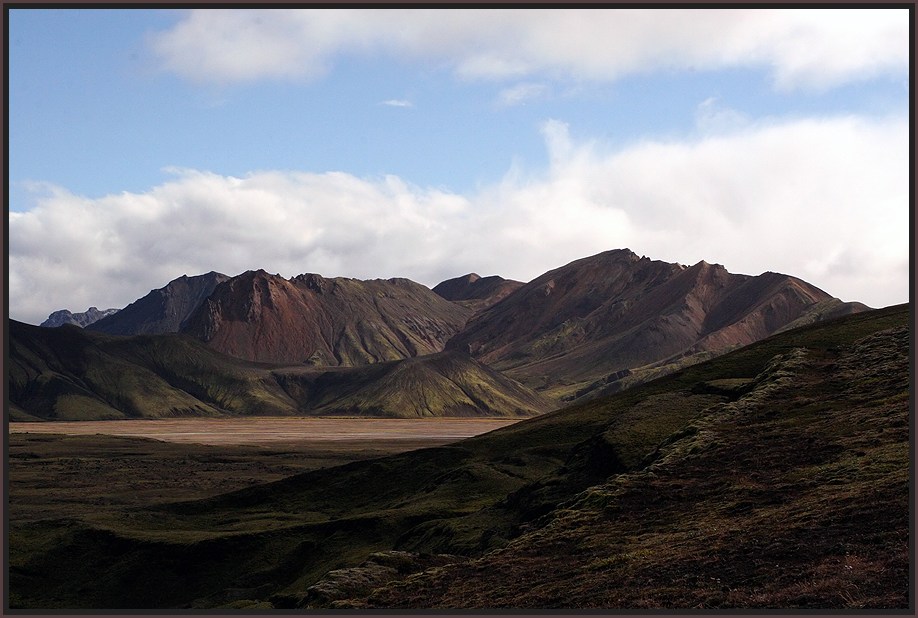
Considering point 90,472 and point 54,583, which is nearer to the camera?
point 54,583

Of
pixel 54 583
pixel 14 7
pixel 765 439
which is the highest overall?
pixel 14 7

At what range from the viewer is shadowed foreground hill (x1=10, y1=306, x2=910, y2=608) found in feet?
106

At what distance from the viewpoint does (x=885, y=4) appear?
1003 inches

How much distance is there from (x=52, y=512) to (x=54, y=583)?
1837 inches

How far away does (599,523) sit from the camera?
4594cm

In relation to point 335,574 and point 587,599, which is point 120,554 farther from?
point 587,599

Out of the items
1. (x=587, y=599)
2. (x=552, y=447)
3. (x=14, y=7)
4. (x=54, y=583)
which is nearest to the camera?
(x=14, y=7)

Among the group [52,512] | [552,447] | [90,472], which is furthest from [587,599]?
[90,472]

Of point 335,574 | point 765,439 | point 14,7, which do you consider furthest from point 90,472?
point 14,7

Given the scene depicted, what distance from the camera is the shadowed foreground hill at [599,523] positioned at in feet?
106

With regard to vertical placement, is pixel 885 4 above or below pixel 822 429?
above

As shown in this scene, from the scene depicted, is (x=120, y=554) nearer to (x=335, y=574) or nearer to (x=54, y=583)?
(x=54, y=583)

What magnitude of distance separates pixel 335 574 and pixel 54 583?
39744 mm

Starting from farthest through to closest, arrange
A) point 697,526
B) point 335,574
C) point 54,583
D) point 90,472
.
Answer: point 90,472
point 54,583
point 335,574
point 697,526
